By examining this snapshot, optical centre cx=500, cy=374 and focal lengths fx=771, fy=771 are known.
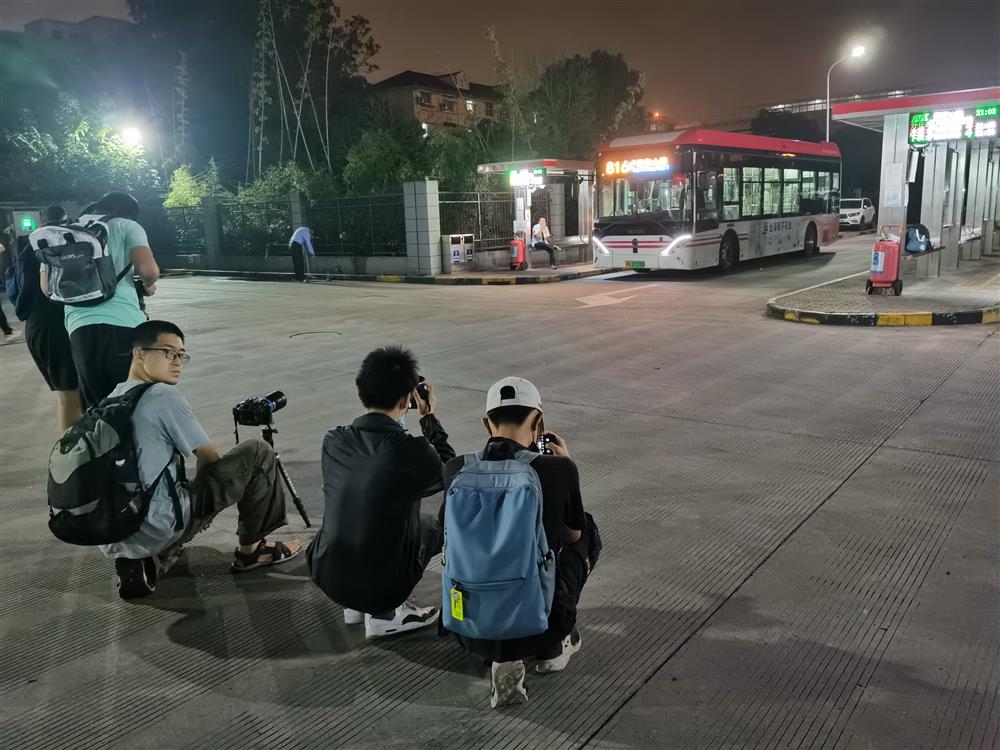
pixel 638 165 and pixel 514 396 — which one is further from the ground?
pixel 638 165

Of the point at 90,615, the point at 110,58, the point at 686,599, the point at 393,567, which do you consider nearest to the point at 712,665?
the point at 686,599

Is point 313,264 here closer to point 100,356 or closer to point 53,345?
point 53,345

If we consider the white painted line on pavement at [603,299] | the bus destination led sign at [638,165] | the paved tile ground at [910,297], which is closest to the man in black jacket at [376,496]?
the paved tile ground at [910,297]

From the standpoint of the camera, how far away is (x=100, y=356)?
16.8 feet

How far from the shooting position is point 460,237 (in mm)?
22766

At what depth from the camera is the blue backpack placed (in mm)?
2654

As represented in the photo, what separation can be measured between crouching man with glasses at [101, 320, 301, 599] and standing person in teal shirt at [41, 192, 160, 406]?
5.11ft

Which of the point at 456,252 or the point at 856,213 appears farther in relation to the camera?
the point at 856,213

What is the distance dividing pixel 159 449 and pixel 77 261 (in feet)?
6.58

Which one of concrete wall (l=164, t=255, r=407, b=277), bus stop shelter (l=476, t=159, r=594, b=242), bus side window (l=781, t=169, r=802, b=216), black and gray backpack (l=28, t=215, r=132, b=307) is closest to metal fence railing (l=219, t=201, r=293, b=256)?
concrete wall (l=164, t=255, r=407, b=277)

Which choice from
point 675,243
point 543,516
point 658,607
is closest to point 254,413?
point 543,516

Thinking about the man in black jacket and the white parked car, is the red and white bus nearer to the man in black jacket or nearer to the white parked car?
the man in black jacket

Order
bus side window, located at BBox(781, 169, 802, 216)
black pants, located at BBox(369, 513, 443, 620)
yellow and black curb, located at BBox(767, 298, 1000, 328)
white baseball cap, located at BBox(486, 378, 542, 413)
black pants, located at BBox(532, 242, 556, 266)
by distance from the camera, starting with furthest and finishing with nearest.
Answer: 1. black pants, located at BBox(532, 242, 556, 266)
2. bus side window, located at BBox(781, 169, 802, 216)
3. yellow and black curb, located at BBox(767, 298, 1000, 328)
4. black pants, located at BBox(369, 513, 443, 620)
5. white baseball cap, located at BBox(486, 378, 542, 413)

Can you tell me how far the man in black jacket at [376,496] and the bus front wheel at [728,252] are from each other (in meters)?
17.0
